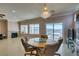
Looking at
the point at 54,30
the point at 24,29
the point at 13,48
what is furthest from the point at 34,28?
the point at 13,48

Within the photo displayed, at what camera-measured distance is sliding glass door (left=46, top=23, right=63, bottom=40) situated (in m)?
1.42

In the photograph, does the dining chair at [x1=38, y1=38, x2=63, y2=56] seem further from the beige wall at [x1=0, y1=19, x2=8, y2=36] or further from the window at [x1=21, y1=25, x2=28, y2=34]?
the beige wall at [x1=0, y1=19, x2=8, y2=36]

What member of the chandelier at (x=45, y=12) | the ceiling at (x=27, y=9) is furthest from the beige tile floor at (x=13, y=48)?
the chandelier at (x=45, y=12)

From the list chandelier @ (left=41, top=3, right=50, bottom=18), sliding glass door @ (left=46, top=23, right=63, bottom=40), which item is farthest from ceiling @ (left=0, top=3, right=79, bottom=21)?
sliding glass door @ (left=46, top=23, right=63, bottom=40)

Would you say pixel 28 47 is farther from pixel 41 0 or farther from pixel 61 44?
pixel 41 0

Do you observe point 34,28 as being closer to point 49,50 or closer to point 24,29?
point 24,29

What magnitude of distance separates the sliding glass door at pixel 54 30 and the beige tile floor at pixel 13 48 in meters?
0.16

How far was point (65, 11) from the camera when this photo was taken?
1.44 metres

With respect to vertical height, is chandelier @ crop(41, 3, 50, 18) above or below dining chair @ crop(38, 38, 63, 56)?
above

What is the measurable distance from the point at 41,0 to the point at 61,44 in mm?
629

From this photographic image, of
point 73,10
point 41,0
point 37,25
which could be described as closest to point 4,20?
point 37,25

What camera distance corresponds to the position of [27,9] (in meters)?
1.42

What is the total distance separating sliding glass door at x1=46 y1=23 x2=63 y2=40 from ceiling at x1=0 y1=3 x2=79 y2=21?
189 mm

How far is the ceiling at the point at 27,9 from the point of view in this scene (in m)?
1.28
